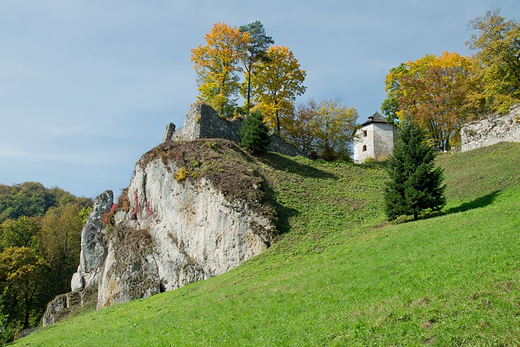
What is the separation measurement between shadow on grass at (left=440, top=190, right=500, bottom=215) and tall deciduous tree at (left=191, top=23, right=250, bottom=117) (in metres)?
21.5

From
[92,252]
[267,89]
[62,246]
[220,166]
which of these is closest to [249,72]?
[267,89]

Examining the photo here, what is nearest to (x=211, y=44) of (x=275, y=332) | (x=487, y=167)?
(x=487, y=167)

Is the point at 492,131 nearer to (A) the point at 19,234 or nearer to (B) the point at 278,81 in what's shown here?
(B) the point at 278,81

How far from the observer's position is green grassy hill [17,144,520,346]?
786cm

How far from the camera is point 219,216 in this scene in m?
24.6

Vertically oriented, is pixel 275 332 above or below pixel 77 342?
above

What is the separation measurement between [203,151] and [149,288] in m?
9.76

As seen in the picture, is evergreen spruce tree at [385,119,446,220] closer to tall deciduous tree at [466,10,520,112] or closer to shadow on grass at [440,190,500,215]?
shadow on grass at [440,190,500,215]

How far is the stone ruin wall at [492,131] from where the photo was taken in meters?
29.3

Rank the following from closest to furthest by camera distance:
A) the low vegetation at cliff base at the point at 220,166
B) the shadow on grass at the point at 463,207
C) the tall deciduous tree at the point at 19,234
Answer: the shadow on grass at the point at 463,207, the low vegetation at cliff base at the point at 220,166, the tall deciduous tree at the point at 19,234

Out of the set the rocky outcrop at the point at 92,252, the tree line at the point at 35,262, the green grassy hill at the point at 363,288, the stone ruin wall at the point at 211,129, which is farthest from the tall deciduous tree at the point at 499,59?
the tree line at the point at 35,262

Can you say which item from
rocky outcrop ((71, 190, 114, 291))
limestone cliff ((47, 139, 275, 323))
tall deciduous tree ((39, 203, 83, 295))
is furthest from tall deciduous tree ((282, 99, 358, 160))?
tall deciduous tree ((39, 203, 83, 295))

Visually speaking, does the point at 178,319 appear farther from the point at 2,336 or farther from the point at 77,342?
the point at 2,336

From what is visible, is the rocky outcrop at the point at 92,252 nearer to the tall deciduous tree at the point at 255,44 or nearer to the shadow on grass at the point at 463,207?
the tall deciduous tree at the point at 255,44
